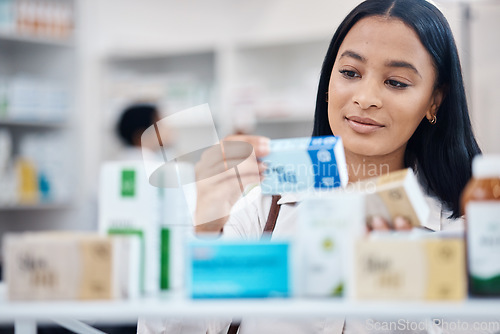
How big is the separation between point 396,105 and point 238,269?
0.75 metres

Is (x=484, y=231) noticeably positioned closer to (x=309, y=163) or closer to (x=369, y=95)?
(x=309, y=163)

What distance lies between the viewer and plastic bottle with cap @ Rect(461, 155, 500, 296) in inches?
33.0

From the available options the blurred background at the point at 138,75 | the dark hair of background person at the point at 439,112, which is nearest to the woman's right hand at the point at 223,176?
the dark hair of background person at the point at 439,112

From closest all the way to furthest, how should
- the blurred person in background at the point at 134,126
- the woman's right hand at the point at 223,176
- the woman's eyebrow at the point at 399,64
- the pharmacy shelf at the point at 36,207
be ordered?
the woman's right hand at the point at 223,176 < the woman's eyebrow at the point at 399,64 < the pharmacy shelf at the point at 36,207 < the blurred person in background at the point at 134,126

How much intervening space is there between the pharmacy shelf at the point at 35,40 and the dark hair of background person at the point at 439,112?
3119mm

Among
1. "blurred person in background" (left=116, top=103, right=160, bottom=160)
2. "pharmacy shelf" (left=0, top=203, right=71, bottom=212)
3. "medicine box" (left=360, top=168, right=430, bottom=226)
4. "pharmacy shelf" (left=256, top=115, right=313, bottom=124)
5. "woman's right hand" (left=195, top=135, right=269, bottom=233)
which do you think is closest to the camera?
"medicine box" (left=360, top=168, right=430, bottom=226)

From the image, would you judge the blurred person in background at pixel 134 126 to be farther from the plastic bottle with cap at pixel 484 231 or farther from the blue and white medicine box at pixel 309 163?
the plastic bottle with cap at pixel 484 231

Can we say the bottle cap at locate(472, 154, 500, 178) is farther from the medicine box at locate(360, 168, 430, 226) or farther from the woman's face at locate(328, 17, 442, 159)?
the woman's face at locate(328, 17, 442, 159)

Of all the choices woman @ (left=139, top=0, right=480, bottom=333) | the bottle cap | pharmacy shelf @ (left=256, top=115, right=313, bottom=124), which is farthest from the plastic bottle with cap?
pharmacy shelf @ (left=256, top=115, right=313, bottom=124)

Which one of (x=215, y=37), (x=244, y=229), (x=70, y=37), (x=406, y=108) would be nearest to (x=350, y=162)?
(x=406, y=108)

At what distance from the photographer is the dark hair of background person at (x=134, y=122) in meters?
4.33

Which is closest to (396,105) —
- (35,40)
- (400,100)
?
→ (400,100)

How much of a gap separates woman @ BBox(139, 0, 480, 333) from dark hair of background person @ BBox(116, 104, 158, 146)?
2.84m

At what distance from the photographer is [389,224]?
943mm
